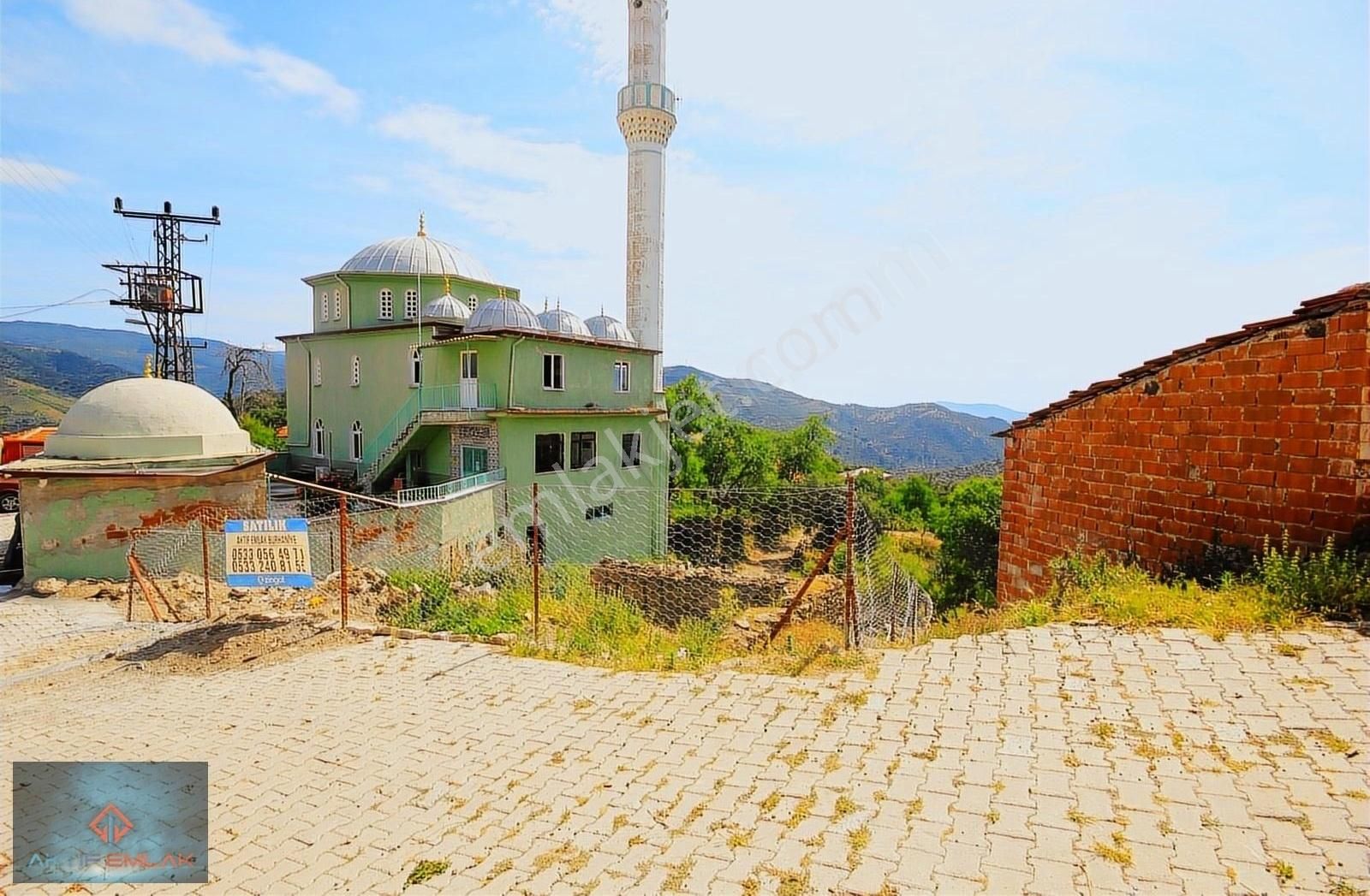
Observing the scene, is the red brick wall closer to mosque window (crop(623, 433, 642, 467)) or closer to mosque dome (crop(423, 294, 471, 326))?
mosque window (crop(623, 433, 642, 467))

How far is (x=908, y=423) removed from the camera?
8506 cm

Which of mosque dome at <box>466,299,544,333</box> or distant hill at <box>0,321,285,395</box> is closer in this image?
mosque dome at <box>466,299,544,333</box>

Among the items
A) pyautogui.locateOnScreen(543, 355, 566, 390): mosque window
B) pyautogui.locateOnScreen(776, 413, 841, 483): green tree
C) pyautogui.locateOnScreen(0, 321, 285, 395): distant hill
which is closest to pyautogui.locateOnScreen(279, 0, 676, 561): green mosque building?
pyautogui.locateOnScreen(543, 355, 566, 390): mosque window

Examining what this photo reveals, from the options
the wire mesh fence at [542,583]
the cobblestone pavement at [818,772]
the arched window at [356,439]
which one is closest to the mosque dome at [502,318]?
the wire mesh fence at [542,583]

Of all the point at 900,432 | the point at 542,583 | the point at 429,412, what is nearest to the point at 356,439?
the point at 429,412

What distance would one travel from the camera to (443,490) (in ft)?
47.4

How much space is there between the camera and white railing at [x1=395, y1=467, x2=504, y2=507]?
13616 millimetres

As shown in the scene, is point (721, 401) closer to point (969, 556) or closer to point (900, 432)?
point (969, 556)

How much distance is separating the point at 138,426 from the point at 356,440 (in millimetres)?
8306

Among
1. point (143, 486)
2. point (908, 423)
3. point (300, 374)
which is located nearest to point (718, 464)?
point (300, 374)

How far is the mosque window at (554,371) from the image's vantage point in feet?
63.8

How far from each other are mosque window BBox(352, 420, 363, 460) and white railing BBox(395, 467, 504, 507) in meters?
7.84

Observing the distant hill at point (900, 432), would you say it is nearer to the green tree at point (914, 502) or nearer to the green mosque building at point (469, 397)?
the green tree at point (914, 502)

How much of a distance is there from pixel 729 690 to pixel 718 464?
28.8 meters
